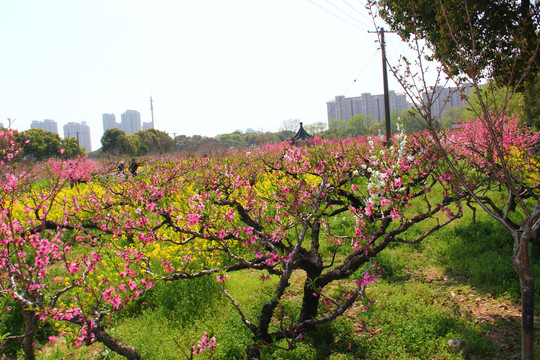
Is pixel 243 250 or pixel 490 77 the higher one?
pixel 490 77

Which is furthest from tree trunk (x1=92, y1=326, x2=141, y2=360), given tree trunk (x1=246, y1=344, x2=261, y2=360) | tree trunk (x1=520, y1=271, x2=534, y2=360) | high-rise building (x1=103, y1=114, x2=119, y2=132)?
high-rise building (x1=103, y1=114, x2=119, y2=132)

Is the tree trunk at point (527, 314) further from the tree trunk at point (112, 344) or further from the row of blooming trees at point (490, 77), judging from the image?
→ the tree trunk at point (112, 344)

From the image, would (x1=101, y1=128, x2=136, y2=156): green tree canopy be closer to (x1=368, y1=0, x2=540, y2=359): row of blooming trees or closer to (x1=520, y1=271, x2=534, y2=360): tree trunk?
(x1=368, y1=0, x2=540, y2=359): row of blooming trees

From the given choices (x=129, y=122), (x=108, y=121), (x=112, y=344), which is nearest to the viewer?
(x=112, y=344)

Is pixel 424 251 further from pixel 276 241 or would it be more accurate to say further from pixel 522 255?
pixel 522 255

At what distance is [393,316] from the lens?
4648 millimetres

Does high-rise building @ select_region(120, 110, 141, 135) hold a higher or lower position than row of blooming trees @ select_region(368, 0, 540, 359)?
higher

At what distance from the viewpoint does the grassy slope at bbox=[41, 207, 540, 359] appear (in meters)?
4.02

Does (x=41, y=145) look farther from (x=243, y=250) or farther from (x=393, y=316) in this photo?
(x=393, y=316)

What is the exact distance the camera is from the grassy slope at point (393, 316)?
4.02 m

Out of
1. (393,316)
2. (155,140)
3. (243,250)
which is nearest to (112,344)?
(393,316)

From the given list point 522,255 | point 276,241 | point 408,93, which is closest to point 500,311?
point 522,255

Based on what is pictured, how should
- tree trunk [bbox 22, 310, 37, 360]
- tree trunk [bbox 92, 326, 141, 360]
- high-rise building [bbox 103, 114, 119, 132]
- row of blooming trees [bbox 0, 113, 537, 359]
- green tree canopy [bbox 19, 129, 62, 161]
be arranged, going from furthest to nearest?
high-rise building [bbox 103, 114, 119, 132] → green tree canopy [bbox 19, 129, 62, 161] → row of blooming trees [bbox 0, 113, 537, 359] → tree trunk [bbox 92, 326, 141, 360] → tree trunk [bbox 22, 310, 37, 360]

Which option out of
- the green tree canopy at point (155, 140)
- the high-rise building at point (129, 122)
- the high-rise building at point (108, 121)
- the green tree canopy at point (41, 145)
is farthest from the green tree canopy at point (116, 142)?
the high-rise building at point (129, 122)
